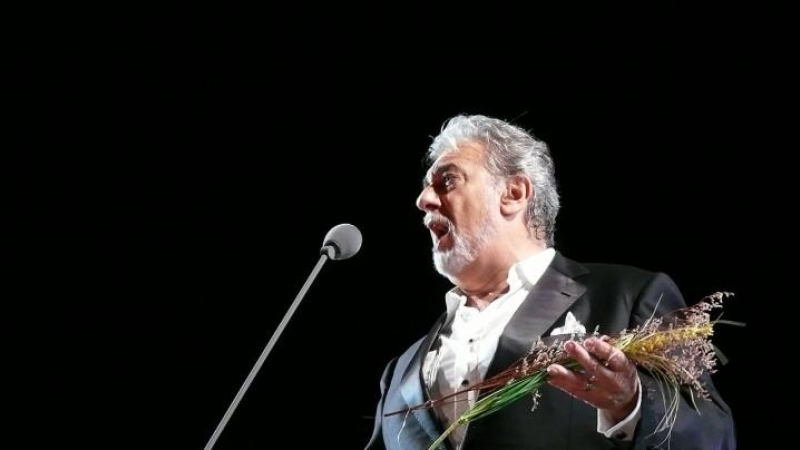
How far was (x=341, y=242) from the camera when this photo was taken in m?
2.36

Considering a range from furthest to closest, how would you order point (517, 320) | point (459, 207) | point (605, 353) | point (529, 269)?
point (459, 207)
point (529, 269)
point (517, 320)
point (605, 353)

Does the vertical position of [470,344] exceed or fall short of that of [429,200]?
it falls short

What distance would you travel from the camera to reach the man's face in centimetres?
255

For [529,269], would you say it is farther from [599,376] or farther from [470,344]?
[599,376]

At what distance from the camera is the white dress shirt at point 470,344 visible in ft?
7.43

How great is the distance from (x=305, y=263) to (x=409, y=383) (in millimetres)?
1604

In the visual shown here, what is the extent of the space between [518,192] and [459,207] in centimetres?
18

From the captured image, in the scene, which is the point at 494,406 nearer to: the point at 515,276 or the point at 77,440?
the point at 515,276

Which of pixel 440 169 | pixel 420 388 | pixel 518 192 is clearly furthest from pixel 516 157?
pixel 420 388

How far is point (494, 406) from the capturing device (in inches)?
72.6

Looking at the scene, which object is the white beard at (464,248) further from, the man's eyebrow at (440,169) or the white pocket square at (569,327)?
the white pocket square at (569,327)

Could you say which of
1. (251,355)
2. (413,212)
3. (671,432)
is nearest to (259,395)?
(251,355)

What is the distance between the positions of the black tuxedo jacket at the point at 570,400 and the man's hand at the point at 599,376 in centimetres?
8

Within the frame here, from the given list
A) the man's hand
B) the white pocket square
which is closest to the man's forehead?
the white pocket square
